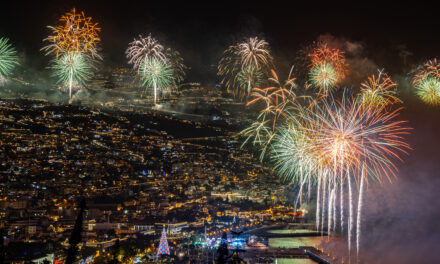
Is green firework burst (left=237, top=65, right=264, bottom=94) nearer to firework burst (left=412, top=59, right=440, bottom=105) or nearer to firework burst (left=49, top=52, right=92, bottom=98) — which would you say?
firework burst (left=49, top=52, right=92, bottom=98)

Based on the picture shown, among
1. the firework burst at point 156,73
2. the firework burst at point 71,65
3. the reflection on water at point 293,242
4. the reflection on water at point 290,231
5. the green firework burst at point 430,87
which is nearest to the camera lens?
the firework burst at point 71,65

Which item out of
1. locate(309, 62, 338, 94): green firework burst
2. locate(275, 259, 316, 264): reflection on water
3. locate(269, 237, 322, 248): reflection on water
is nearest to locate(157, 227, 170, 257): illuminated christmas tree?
locate(275, 259, 316, 264): reflection on water

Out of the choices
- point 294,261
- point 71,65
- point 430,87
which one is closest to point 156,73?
point 71,65

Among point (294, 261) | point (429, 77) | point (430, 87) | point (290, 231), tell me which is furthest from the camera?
point (290, 231)

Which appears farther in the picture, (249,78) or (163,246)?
(163,246)

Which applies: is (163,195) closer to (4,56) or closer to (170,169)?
(170,169)

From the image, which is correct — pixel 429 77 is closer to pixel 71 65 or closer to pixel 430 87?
pixel 430 87

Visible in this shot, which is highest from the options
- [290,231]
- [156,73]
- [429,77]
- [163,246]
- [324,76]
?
[156,73]

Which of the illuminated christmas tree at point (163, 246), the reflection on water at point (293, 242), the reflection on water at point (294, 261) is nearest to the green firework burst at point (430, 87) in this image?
the reflection on water at point (294, 261)

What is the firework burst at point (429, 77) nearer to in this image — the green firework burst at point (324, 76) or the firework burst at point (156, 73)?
the green firework burst at point (324, 76)

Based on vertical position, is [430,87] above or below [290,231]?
above
